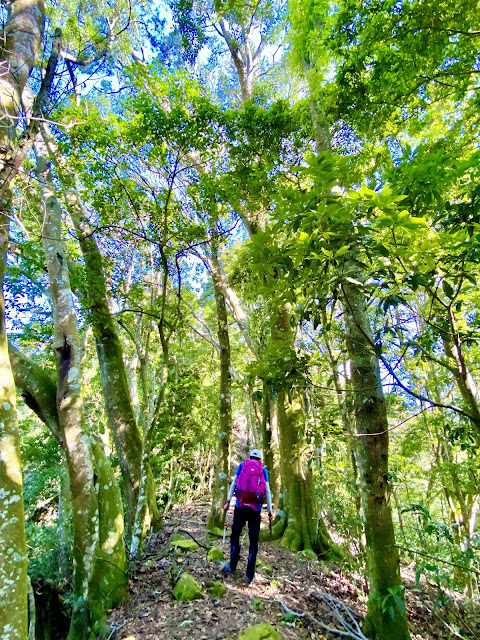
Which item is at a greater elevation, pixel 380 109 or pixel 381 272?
pixel 380 109

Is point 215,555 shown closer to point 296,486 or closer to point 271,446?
point 296,486

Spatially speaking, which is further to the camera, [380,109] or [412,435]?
[412,435]

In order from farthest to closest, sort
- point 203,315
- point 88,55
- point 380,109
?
point 203,315, point 88,55, point 380,109

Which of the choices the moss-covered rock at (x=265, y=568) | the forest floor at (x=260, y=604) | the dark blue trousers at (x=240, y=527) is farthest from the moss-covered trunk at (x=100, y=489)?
the moss-covered rock at (x=265, y=568)

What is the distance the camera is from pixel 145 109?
5621 mm

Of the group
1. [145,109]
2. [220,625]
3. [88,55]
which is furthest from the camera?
[88,55]

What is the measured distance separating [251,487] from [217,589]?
4.50ft

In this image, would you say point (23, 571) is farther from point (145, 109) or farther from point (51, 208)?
point (145, 109)

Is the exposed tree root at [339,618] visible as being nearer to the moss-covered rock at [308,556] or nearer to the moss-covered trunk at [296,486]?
the moss-covered rock at [308,556]

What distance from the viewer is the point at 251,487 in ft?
17.3

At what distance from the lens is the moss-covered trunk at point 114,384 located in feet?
23.0

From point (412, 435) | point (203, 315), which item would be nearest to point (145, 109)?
point (203, 315)

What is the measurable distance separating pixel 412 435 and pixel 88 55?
14152 millimetres

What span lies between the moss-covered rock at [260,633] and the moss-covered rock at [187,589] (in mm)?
1006
